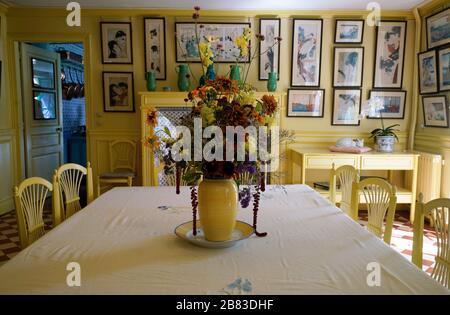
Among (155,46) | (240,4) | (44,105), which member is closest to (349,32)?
(240,4)

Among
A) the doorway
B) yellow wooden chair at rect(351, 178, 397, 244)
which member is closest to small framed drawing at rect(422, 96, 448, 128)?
yellow wooden chair at rect(351, 178, 397, 244)

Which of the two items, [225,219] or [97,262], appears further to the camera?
[225,219]

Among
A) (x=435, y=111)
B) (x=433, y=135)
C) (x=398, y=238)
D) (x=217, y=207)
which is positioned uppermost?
(x=435, y=111)

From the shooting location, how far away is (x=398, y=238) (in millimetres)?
3576

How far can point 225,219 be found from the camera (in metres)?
1.42

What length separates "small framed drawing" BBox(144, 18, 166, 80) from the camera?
14.6ft

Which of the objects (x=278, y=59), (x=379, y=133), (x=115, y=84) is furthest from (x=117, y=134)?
(x=379, y=133)

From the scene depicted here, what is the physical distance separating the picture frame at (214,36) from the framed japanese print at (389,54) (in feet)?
5.51

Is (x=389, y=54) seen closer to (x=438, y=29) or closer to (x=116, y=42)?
(x=438, y=29)

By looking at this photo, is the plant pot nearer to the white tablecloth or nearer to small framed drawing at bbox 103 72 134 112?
the white tablecloth

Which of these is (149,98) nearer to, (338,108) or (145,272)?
(338,108)

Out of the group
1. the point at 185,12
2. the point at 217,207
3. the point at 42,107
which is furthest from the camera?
the point at 42,107

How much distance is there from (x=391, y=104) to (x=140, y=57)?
332 cm

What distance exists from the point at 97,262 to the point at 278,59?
3817mm
